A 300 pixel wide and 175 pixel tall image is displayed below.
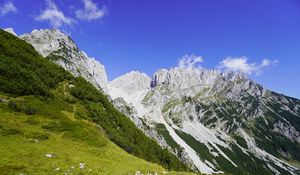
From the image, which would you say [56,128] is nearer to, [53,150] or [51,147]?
[51,147]

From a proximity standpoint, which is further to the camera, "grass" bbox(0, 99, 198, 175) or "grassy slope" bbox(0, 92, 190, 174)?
"grassy slope" bbox(0, 92, 190, 174)

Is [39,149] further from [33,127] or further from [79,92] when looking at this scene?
[79,92]

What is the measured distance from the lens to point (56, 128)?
70.6 meters

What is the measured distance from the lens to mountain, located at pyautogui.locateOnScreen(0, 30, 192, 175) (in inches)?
2052

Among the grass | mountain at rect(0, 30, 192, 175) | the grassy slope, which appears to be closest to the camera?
the grass

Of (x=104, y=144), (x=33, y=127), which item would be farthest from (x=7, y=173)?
(x=104, y=144)

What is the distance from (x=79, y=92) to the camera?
107125mm

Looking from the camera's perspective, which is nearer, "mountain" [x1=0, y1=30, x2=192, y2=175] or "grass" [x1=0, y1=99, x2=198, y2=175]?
"grass" [x1=0, y1=99, x2=198, y2=175]

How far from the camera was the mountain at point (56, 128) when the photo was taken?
52.1 metres

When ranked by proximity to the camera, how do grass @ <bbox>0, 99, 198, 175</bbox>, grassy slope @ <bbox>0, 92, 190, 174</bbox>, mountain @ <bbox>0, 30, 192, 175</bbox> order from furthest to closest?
mountain @ <bbox>0, 30, 192, 175</bbox> → grassy slope @ <bbox>0, 92, 190, 174</bbox> → grass @ <bbox>0, 99, 198, 175</bbox>

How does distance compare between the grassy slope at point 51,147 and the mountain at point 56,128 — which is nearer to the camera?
the grassy slope at point 51,147

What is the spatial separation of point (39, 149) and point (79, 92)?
5261 cm

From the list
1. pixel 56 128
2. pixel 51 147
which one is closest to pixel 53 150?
pixel 51 147


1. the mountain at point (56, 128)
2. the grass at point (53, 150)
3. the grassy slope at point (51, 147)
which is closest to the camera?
the grass at point (53, 150)
